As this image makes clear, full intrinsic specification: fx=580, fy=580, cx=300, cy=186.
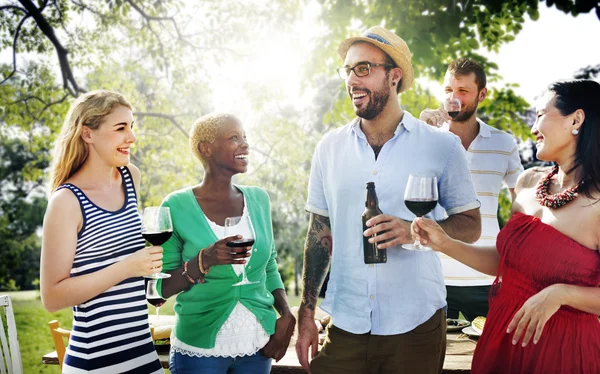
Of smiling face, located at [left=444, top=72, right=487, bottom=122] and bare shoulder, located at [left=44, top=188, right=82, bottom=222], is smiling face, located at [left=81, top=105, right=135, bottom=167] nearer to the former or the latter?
bare shoulder, located at [left=44, top=188, right=82, bottom=222]

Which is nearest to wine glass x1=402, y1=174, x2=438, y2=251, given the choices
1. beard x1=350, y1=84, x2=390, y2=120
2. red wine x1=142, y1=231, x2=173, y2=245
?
beard x1=350, y1=84, x2=390, y2=120

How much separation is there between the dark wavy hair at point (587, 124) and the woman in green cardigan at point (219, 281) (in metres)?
1.45

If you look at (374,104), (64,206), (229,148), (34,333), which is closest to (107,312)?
(64,206)

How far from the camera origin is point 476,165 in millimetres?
4320

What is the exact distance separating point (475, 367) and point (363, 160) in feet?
3.53

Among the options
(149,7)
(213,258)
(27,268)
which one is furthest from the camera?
(27,268)

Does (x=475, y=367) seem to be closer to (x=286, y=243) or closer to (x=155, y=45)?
(x=155, y=45)

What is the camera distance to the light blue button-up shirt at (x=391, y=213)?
270 cm

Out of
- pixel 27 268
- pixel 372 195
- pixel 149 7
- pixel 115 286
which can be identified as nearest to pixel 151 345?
pixel 115 286

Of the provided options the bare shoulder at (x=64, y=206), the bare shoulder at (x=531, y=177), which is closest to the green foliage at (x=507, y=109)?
the bare shoulder at (x=531, y=177)

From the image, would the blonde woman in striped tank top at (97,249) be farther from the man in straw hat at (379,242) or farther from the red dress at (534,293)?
the red dress at (534,293)

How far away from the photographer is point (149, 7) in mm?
12039

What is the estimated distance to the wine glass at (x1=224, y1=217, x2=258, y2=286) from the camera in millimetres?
2525

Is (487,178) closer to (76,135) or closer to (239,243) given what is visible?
(239,243)
